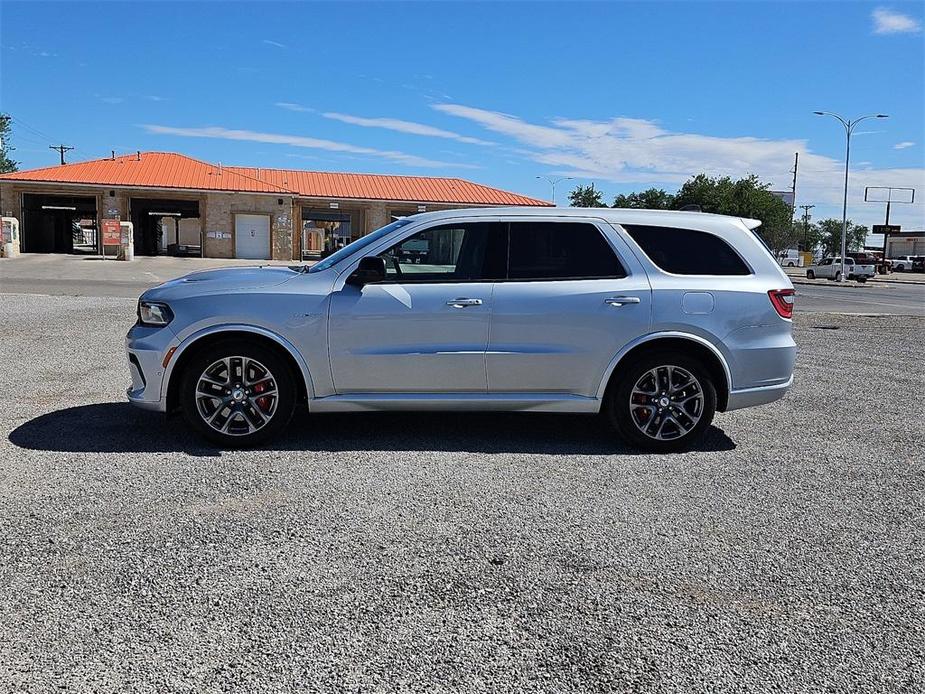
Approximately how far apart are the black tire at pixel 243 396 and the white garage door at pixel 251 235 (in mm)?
44876

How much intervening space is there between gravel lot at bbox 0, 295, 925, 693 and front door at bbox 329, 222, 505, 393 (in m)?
0.52

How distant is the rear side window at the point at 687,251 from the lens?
6121mm

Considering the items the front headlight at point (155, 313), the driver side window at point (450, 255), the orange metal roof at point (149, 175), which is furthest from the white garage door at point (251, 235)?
the driver side window at point (450, 255)

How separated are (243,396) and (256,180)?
4752 centimetres

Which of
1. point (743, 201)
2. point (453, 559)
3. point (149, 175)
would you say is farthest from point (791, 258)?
point (453, 559)

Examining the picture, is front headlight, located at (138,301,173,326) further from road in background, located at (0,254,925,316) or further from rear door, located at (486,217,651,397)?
road in background, located at (0,254,925,316)

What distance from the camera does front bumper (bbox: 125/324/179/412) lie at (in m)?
5.70

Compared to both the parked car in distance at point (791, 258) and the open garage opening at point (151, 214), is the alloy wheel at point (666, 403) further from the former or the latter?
the parked car in distance at point (791, 258)

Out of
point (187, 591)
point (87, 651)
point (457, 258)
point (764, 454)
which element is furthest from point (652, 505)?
point (87, 651)

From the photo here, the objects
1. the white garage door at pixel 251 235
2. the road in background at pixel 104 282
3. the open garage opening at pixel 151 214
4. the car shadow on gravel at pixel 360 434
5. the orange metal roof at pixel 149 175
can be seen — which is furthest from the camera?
the open garage opening at pixel 151 214

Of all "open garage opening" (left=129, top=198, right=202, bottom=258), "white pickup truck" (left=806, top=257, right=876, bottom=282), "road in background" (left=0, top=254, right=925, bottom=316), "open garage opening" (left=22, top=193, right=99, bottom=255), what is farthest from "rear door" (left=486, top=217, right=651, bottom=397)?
"white pickup truck" (left=806, top=257, right=876, bottom=282)

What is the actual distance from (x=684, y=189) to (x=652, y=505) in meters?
85.5

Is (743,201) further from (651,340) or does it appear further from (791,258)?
(651,340)

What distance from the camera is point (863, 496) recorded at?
16.9 ft
